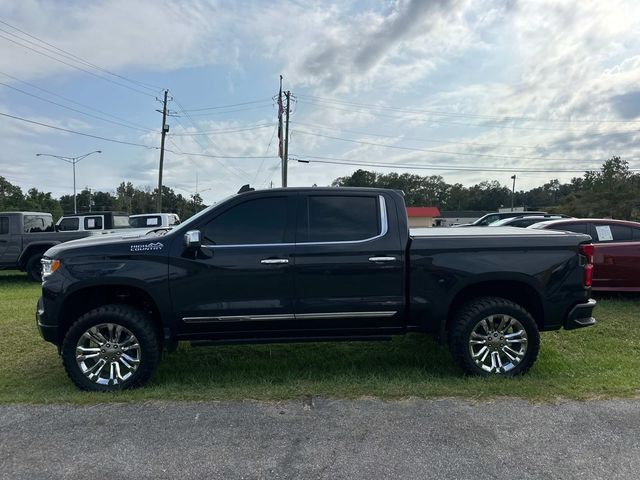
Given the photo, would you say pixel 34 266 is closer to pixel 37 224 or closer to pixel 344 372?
pixel 37 224

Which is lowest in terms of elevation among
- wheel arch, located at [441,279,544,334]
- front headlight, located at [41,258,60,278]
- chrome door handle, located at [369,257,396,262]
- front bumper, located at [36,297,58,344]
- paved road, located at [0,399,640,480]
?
paved road, located at [0,399,640,480]

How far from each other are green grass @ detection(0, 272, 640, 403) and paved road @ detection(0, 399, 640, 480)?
0.22m

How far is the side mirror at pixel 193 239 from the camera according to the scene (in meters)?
4.23

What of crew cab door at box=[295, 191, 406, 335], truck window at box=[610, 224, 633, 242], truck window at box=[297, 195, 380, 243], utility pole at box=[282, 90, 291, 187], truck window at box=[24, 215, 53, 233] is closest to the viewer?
crew cab door at box=[295, 191, 406, 335]

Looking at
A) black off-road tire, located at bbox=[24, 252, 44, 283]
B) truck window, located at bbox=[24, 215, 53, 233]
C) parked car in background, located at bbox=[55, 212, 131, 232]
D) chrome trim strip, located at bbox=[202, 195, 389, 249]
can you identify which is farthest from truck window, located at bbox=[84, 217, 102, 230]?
chrome trim strip, located at bbox=[202, 195, 389, 249]

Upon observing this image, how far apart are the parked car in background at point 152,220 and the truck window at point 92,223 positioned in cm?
220

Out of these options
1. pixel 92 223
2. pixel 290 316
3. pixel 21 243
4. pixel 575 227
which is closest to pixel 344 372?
pixel 290 316

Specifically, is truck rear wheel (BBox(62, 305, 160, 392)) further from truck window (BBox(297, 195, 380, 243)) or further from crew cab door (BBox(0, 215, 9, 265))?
crew cab door (BBox(0, 215, 9, 265))

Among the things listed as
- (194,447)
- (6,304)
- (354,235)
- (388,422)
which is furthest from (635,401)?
(6,304)

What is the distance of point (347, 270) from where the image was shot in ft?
14.6

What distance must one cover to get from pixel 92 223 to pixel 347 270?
45.7 feet

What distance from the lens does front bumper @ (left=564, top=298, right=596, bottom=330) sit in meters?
4.65

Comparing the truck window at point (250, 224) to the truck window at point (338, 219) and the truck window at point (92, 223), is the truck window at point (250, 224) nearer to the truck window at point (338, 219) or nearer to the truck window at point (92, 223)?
the truck window at point (338, 219)

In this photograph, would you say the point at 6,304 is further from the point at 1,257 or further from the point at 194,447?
the point at 194,447
